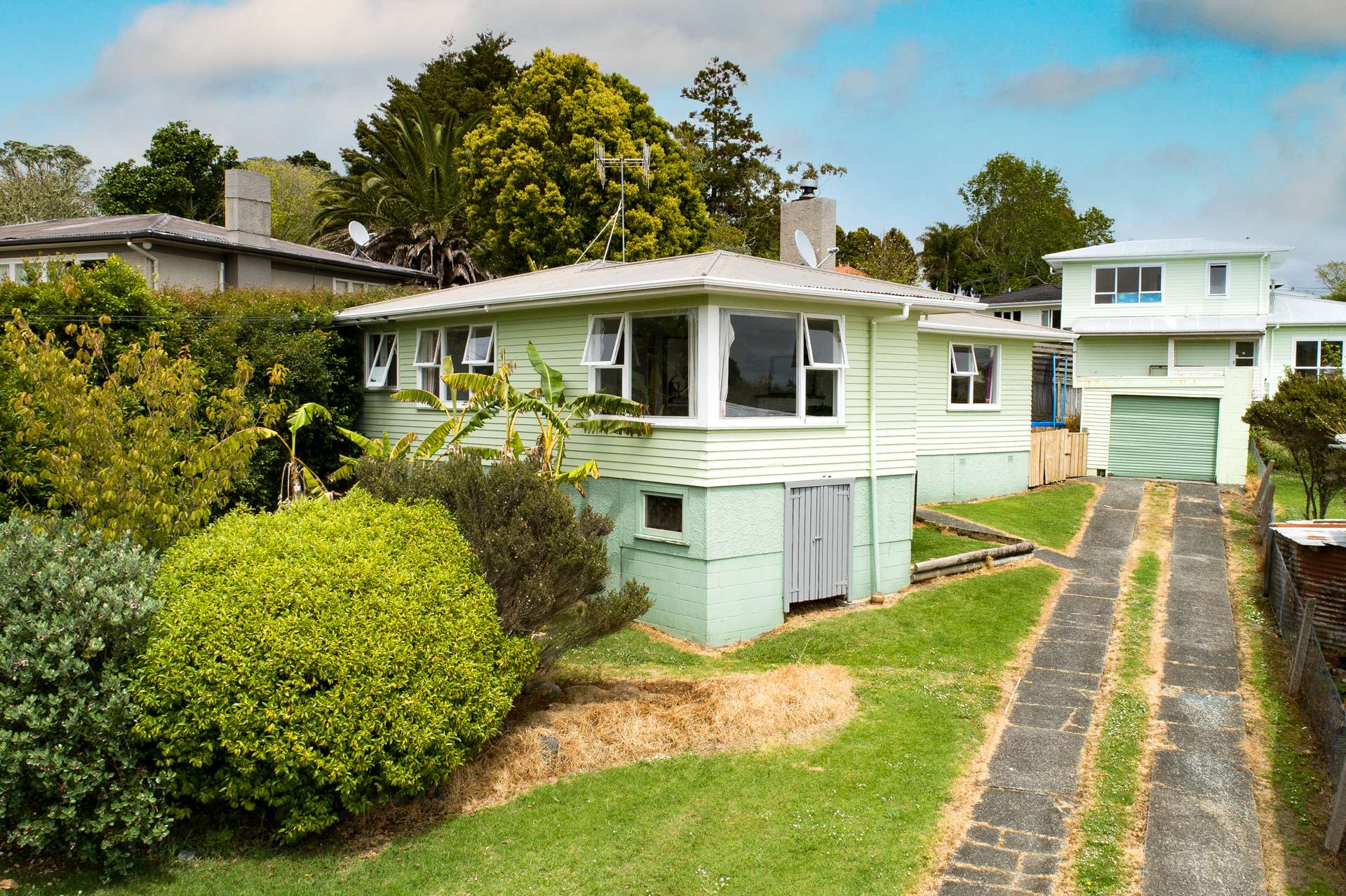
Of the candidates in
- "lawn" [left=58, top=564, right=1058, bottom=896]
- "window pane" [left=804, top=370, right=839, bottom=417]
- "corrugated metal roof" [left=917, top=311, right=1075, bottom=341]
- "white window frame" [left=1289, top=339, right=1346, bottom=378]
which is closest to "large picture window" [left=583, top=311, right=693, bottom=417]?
"window pane" [left=804, top=370, right=839, bottom=417]

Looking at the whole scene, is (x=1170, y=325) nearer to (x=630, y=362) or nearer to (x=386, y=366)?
(x=630, y=362)

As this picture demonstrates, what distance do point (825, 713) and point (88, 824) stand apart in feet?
22.8

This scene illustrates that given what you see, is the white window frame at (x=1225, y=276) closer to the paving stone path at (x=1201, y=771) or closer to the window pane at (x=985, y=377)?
the window pane at (x=985, y=377)

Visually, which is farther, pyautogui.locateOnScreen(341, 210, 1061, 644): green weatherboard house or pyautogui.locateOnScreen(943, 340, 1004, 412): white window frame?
pyautogui.locateOnScreen(943, 340, 1004, 412): white window frame

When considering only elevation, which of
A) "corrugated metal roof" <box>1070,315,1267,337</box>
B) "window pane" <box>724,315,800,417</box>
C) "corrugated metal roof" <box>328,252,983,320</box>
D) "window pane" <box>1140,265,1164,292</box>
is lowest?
"window pane" <box>724,315,800,417</box>

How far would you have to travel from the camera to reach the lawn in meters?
7.24

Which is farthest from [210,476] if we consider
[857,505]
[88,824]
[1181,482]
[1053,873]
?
[1181,482]

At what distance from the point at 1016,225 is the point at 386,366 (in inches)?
2249

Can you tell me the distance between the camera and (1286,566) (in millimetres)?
13516

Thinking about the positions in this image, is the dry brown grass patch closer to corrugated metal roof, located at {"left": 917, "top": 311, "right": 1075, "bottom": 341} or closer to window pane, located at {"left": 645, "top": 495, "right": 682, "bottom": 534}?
window pane, located at {"left": 645, "top": 495, "right": 682, "bottom": 534}

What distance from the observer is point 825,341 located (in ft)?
49.1

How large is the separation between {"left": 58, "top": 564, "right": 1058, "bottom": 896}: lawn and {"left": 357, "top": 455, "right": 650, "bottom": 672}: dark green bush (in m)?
1.71

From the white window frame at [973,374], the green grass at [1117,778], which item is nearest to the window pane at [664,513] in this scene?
the green grass at [1117,778]

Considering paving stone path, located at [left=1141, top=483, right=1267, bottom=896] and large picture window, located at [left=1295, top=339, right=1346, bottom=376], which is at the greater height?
large picture window, located at [left=1295, top=339, right=1346, bottom=376]
